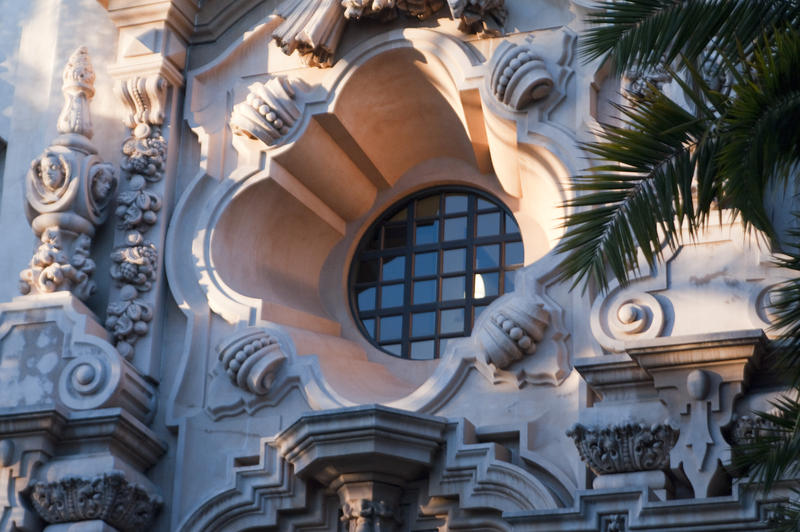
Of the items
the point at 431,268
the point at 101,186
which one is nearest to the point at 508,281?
the point at 431,268

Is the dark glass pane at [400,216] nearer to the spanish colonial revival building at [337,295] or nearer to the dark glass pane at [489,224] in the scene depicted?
the spanish colonial revival building at [337,295]

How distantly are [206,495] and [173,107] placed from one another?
3.56m

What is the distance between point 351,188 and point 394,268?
0.81 m

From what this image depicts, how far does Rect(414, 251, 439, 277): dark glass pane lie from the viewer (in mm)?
15883

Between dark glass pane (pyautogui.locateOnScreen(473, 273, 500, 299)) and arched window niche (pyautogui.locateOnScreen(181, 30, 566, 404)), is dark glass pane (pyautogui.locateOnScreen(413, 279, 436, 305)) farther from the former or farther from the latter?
arched window niche (pyautogui.locateOnScreen(181, 30, 566, 404))

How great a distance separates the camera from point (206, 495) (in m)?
14.5

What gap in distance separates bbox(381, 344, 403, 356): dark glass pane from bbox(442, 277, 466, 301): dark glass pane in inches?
22.1

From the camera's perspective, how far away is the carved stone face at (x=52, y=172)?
15266mm

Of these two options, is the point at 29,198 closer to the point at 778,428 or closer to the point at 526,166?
the point at 526,166

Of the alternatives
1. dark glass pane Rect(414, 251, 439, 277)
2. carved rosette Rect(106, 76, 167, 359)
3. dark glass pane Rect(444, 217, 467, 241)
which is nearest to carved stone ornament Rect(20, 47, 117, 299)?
carved rosette Rect(106, 76, 167, 359)

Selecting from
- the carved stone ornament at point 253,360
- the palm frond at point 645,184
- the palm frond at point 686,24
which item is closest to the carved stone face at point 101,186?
the carved stone ornament at point 253,360

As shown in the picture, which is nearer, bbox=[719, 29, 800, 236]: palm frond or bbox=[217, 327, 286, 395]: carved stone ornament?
bbox=[719, 29, 800, 236]: palm frond

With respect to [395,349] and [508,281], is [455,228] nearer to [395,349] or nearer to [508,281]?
[508,281]

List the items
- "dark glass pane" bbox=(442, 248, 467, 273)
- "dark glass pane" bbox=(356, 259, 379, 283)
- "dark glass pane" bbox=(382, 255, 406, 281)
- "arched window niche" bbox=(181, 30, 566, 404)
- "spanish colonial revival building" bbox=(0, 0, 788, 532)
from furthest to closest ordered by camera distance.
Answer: "dark glass pane" bbox=(356, 259, 379, 283) < "dark glass pane" bbox=(382, 255, 406, 281) < "dark glass pane" bbox=(442, 248, 467, 273) < "arched window niche" bbox=(181, 30, 566, 404) < "spanish colonial revival building" bbox=(0, 0, 788, 532)
